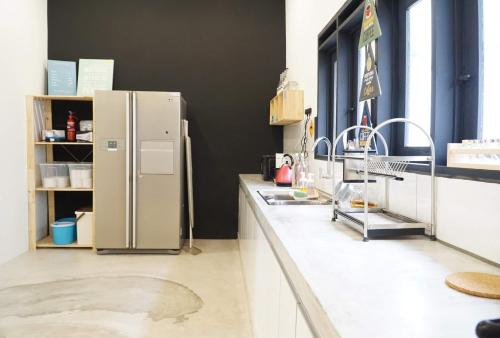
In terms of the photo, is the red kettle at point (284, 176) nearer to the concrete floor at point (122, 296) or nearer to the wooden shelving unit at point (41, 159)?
the concrete floor at point (122, 296)

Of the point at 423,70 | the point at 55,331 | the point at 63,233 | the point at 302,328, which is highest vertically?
the point at 423,70

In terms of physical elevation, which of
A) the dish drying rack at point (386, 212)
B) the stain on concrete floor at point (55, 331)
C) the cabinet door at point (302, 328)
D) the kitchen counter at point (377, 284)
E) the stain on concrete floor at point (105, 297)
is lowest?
the stain on concrete floor at point (55, 331)

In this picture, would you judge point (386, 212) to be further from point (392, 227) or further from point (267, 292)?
point (267, 292)

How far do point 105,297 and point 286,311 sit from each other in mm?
2177

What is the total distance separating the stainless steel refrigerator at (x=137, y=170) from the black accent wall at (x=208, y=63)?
0.78 meters

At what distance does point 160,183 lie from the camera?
423cm

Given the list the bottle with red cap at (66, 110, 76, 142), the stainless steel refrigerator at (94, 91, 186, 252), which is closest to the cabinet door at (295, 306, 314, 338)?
the stainless steel refrigerator at (94, 91, 186, 252)

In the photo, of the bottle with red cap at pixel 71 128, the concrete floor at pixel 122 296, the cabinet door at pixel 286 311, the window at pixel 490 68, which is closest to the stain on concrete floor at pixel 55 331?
the concrete floor at pixel 122 296

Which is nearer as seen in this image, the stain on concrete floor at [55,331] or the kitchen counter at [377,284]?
the kitchen counter at [377,284]

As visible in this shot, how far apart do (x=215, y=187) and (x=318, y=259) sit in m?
3.90

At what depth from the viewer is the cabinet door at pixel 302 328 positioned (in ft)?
3.18

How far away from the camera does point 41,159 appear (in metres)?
4.54

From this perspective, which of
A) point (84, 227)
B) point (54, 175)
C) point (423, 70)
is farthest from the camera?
point (54, 175)

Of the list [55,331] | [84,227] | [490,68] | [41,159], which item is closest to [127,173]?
[84,227]
